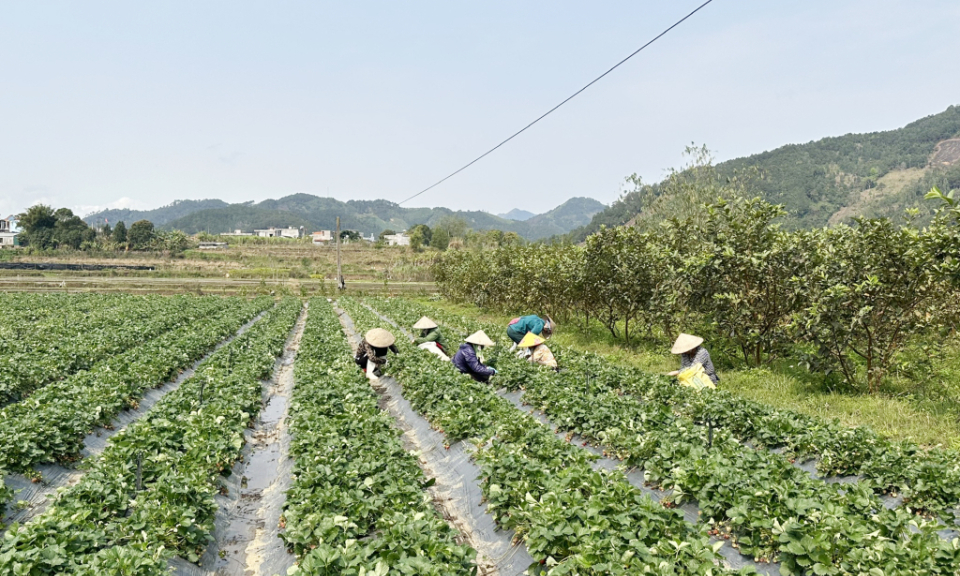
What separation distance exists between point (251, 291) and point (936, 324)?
40685 mm

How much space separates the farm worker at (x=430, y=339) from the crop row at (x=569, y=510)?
4.44 meters

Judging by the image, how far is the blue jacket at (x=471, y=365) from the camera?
1059 cm

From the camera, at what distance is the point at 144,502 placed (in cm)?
493

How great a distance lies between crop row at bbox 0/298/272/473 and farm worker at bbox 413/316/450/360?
510 centimetres

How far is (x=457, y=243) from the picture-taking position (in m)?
79.1

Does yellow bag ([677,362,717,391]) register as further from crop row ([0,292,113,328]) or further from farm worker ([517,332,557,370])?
crop row ([0,292,113,328])

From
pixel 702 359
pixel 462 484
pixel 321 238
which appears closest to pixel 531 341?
pixel 702 359

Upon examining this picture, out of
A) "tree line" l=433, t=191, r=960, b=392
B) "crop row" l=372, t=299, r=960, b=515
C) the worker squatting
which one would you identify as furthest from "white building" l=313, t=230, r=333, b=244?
"crop row" l=372, t=299, r=960, b=515

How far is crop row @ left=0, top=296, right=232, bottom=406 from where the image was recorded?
1064 centimetres

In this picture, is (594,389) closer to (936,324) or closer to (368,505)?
(368,505)

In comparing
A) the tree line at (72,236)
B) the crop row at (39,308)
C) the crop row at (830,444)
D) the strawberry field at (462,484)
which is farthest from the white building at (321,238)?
the crop row at (830,444)

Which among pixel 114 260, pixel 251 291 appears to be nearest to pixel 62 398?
pixel 251 291

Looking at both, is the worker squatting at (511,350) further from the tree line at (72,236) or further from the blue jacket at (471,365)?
the tree line at (72,236)

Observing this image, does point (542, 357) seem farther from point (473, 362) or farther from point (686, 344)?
point (686, 344)
